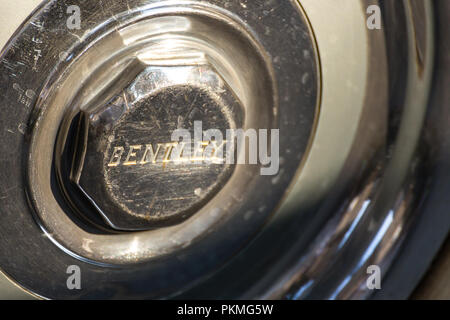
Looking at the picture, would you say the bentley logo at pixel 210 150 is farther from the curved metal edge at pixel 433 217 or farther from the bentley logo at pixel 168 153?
the curved metal edge at pixel 433 217

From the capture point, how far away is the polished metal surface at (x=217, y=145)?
0.46m

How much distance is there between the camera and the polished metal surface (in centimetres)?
46

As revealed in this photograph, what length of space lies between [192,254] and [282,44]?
0.85 ft

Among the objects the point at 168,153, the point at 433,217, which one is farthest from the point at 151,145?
the point at 433,217

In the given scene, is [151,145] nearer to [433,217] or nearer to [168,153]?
[168,153]

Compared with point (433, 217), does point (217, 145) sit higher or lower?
higher

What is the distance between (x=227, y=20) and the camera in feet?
1.60

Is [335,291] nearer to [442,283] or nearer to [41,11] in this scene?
[442,283]

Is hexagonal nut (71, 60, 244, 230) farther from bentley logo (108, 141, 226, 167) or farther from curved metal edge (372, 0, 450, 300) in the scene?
curved metal edge (372, 0, 450, 300)

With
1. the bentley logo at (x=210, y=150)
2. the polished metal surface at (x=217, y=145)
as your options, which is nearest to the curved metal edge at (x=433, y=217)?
the polished metal surface at (x=217, y=145)

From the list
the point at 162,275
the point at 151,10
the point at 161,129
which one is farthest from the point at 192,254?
the point at 151,10

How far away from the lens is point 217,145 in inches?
20.4

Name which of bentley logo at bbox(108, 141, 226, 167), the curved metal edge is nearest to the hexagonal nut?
bentley logo at bbox(108, 141, 226, 167)

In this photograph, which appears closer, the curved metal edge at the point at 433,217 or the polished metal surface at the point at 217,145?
the polished metal surface at the point at 217,145
